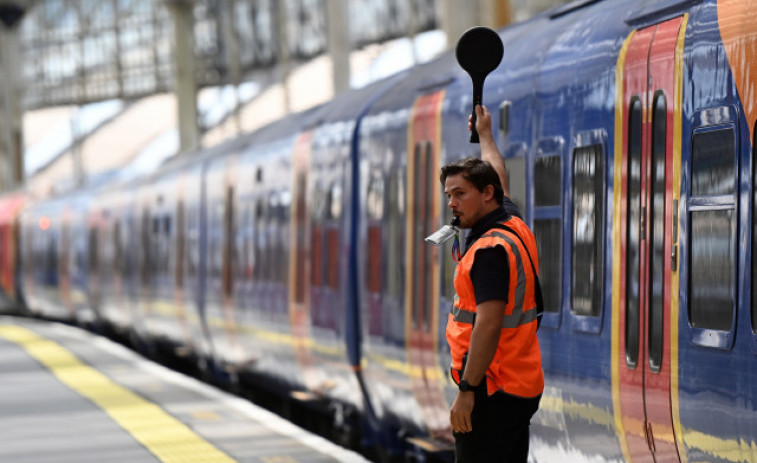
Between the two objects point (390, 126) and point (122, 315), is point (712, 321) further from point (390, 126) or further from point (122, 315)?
point (122, 315)

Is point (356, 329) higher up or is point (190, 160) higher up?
point (190, 160)

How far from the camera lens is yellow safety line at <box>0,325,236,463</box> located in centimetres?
911

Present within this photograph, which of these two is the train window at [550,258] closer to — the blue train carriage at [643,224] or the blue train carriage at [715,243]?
the blue train carriage at [643,224]

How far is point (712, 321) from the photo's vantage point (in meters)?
5.09

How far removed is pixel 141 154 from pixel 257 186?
6334 cm

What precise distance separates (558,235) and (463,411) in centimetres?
214

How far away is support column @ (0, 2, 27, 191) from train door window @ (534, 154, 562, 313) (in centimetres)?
4659

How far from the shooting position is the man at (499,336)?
4652 mm

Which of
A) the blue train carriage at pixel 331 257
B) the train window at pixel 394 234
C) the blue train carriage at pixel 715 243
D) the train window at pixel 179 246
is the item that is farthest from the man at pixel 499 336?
the train window at pixel 179 246

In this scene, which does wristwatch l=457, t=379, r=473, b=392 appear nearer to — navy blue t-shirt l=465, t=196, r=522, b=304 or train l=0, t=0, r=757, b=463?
navy blue t-shirt l=465, t=196, r=522, b=304

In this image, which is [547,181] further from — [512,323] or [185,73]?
[185,73]

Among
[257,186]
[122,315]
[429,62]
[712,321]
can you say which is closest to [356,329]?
[429,62]

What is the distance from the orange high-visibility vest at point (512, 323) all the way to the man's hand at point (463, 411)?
0.28 feet

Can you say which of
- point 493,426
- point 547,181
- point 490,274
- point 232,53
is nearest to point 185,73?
point 232,53
